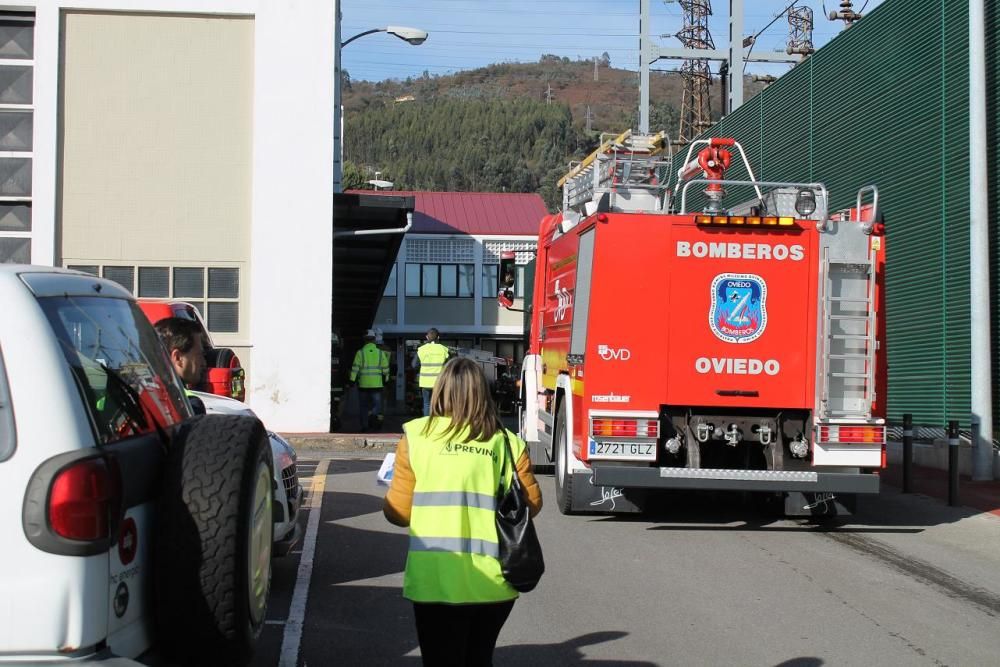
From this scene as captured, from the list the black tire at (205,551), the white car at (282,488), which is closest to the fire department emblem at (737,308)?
the white car at (282,488)

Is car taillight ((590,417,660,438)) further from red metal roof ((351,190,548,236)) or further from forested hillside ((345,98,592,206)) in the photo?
forested hillside ((345,98,592,206))

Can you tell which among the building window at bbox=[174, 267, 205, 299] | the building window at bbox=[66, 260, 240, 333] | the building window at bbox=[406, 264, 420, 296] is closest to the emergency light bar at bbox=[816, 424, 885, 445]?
the building window at bbox=[66, 260, 240, 333]

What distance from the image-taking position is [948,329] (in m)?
15.8

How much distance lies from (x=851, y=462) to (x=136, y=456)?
7.76m

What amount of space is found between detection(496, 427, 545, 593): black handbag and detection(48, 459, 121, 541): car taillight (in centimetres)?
141

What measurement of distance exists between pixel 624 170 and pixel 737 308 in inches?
87.4

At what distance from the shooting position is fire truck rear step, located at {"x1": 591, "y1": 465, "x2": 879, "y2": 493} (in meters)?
10.2

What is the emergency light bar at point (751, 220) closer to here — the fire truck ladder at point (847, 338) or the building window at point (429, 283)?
the fire truck ladder at point (847, 338)

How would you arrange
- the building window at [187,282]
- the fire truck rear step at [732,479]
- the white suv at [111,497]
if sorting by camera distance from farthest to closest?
the building window at [187,282]
the fire truck rear step at [732,479]
the white suv at [111,497]

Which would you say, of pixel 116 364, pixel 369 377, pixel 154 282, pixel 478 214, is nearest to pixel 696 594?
pixel 116 364

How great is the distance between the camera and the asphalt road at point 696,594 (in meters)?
6.39

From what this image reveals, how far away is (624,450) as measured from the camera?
10.3m

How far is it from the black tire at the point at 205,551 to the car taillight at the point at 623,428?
632 cm

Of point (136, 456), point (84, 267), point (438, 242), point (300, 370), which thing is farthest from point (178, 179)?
point (438, 242)
